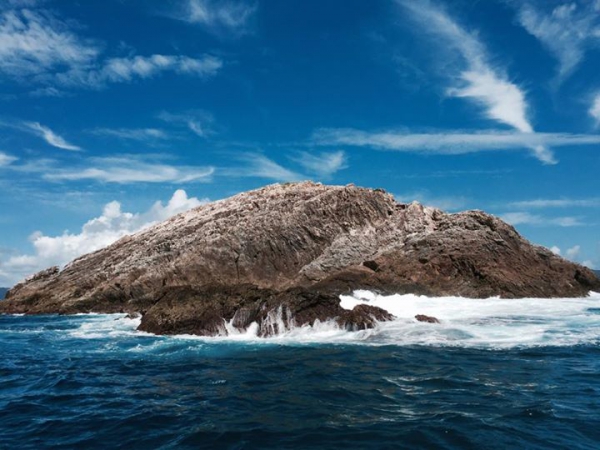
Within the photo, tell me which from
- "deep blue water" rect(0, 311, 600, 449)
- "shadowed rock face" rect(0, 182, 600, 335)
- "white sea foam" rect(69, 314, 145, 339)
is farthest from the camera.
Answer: "shadowed rock face" rect(0, 182, 600, 335)

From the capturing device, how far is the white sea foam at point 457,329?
25.7 meters

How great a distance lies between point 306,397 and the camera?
16.0 m

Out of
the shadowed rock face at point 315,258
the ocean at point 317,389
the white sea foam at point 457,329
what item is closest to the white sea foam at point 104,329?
the white sea foam at point 457,329

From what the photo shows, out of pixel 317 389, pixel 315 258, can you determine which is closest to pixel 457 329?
pixel 317 389

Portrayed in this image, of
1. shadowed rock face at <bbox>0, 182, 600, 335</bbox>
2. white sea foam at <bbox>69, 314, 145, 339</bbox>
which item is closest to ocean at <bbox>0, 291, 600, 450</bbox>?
white sea foam at <bbox>69, 314, 145, 339</bbox>

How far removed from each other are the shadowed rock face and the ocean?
20119mm

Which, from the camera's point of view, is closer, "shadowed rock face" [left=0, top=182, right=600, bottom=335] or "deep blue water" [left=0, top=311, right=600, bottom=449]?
"deep blue water" [left=0, top=311, right=600, bottom=449]

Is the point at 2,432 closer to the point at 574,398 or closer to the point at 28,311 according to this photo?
the point at 574,398

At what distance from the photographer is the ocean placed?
1223cm

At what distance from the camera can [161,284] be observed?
186ft

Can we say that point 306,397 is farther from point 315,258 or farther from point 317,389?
point 315,258

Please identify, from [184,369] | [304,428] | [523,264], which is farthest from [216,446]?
[523,264]

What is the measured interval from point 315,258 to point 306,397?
4228cm

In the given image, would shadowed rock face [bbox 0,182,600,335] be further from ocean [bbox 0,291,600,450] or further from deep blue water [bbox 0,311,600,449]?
deep blue water [bbox 0,311,600,449]
